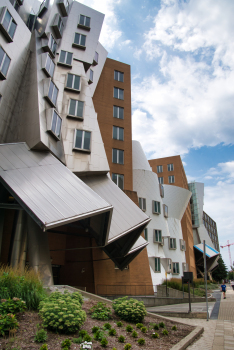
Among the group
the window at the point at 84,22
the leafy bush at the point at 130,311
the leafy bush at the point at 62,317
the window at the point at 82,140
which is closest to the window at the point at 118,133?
the window at the point at 82,140

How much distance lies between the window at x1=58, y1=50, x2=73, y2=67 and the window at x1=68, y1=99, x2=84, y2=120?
3947 mm

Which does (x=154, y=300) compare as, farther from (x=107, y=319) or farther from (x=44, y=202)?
(x=44, y=202)

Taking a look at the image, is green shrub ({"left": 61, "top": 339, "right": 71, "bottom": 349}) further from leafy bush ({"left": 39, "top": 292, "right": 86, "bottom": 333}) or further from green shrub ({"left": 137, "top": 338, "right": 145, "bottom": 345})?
green shrub ({"left": 137, "top": 338, "right": 145, "bottom": 345})

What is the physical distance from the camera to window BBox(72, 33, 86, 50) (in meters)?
24.5

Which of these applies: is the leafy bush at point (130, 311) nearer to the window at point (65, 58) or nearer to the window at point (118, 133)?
the window at point (65, 58)

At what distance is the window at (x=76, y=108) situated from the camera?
20297 millimetres

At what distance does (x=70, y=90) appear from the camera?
69.4 feet

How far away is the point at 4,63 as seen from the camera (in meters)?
16.7

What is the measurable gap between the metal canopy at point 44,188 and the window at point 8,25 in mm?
7700

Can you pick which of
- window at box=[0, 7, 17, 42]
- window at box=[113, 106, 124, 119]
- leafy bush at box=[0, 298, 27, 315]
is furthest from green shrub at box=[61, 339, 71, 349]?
window at box=[113, 106, 124, 119]

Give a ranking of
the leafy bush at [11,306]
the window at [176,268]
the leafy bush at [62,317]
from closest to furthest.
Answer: the leafy bush at [62,317] → the leafy bush at [11,306] → the window at [176,268]

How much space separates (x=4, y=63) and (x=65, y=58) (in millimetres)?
6909

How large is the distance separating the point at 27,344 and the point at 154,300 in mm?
18225

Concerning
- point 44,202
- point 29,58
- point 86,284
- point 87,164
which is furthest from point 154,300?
point 29,58
